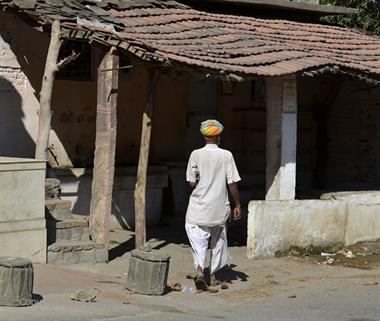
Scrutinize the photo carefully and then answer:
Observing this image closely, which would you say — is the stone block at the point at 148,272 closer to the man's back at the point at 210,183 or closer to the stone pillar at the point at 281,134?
the man's back at the point at 210,183

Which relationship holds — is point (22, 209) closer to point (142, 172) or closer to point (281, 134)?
point (142, 172)

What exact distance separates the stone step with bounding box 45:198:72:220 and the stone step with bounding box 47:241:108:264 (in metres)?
0.44

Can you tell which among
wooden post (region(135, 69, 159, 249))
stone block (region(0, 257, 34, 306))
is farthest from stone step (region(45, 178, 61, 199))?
stone block (region(0, 257, 34, 306))

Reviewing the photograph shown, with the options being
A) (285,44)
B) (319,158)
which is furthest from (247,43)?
(319,158)

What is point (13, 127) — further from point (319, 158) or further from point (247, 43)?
point (319, 158)

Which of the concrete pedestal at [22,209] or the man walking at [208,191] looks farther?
the concrete pedestal at [22,209]

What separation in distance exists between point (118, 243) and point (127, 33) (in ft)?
9.88

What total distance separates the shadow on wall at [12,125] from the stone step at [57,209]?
5.82 feet

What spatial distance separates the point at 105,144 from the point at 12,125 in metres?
2.28

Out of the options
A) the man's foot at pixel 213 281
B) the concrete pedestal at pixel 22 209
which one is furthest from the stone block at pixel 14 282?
the man's foot at pixel 213 281

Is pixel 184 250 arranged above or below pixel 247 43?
below

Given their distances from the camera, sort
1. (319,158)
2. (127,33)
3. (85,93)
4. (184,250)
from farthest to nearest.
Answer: (319,158), (85,93), (184,250), (127,33)

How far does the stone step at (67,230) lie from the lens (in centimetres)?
970

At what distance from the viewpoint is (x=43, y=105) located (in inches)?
381
